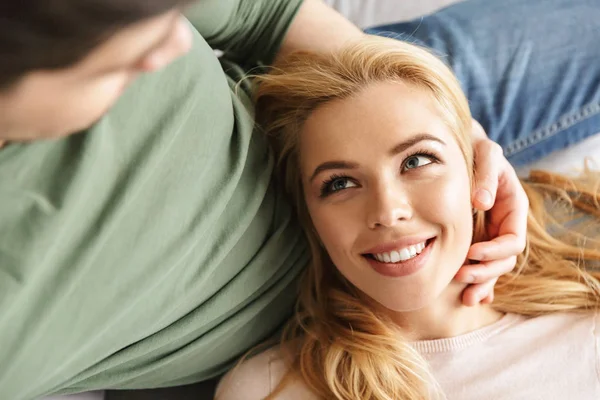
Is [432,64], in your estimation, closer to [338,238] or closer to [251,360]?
[338,238]

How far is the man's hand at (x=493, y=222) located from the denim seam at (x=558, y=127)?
0.22 meters

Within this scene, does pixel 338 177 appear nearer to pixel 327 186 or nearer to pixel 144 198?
pixel 327 186

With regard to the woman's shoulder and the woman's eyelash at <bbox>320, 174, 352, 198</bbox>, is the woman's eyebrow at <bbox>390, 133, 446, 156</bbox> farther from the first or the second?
the woman's shoulder

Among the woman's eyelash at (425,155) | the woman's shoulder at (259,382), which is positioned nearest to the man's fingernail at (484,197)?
the woman's eyelash at (425,155)

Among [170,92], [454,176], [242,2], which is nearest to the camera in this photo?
[170,92]

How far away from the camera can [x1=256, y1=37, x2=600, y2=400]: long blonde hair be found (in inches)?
44.1

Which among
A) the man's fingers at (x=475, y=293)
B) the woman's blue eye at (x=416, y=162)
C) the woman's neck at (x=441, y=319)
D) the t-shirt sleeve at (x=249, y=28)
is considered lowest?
the woman's neck at (x=441, y=319)

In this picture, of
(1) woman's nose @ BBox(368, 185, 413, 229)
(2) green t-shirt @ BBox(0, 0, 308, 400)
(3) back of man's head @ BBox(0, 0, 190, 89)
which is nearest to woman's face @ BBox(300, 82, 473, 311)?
(1) woman's nose @ BBox(368, 185, 413, 229)

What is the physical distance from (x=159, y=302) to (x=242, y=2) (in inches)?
23.1

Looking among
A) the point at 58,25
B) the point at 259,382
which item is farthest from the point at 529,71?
the point at 58,25

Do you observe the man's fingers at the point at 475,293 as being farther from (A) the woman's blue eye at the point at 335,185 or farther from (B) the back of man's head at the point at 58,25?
(B) the back of man's head at the point at 58,25

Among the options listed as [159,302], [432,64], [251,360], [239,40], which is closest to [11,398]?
[159,302]

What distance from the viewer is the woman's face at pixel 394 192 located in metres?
1.04

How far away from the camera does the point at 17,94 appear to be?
54 centimetres
